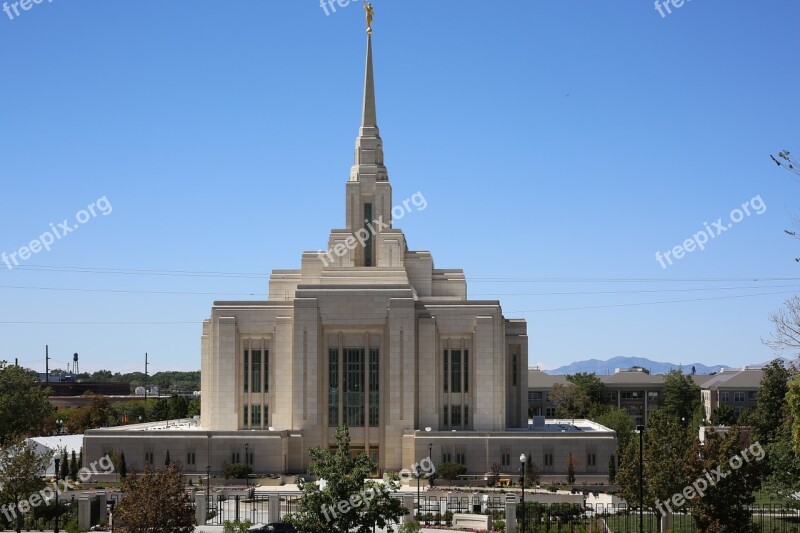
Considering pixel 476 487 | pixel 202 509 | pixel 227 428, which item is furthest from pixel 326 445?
pixel 202 509

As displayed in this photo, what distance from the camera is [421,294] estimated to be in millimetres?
78750

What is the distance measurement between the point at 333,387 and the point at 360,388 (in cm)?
170

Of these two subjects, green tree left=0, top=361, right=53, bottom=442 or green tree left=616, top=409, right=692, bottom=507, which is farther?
green tree left=0, top=361, right=53, bottom=442

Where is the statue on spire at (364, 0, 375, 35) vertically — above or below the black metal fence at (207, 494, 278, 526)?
above

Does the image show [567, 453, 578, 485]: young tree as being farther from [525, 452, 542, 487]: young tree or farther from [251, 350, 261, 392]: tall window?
[251, 350, 261, 392]: tall window

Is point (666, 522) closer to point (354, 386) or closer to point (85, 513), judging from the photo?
point (85, 513)

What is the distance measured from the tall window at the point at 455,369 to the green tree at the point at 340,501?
33415 millimetres

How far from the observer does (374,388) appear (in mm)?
70188

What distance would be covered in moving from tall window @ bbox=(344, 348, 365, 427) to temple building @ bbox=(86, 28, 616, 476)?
6 cm

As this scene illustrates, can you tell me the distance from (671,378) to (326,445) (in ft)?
203

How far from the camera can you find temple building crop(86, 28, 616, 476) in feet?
221
